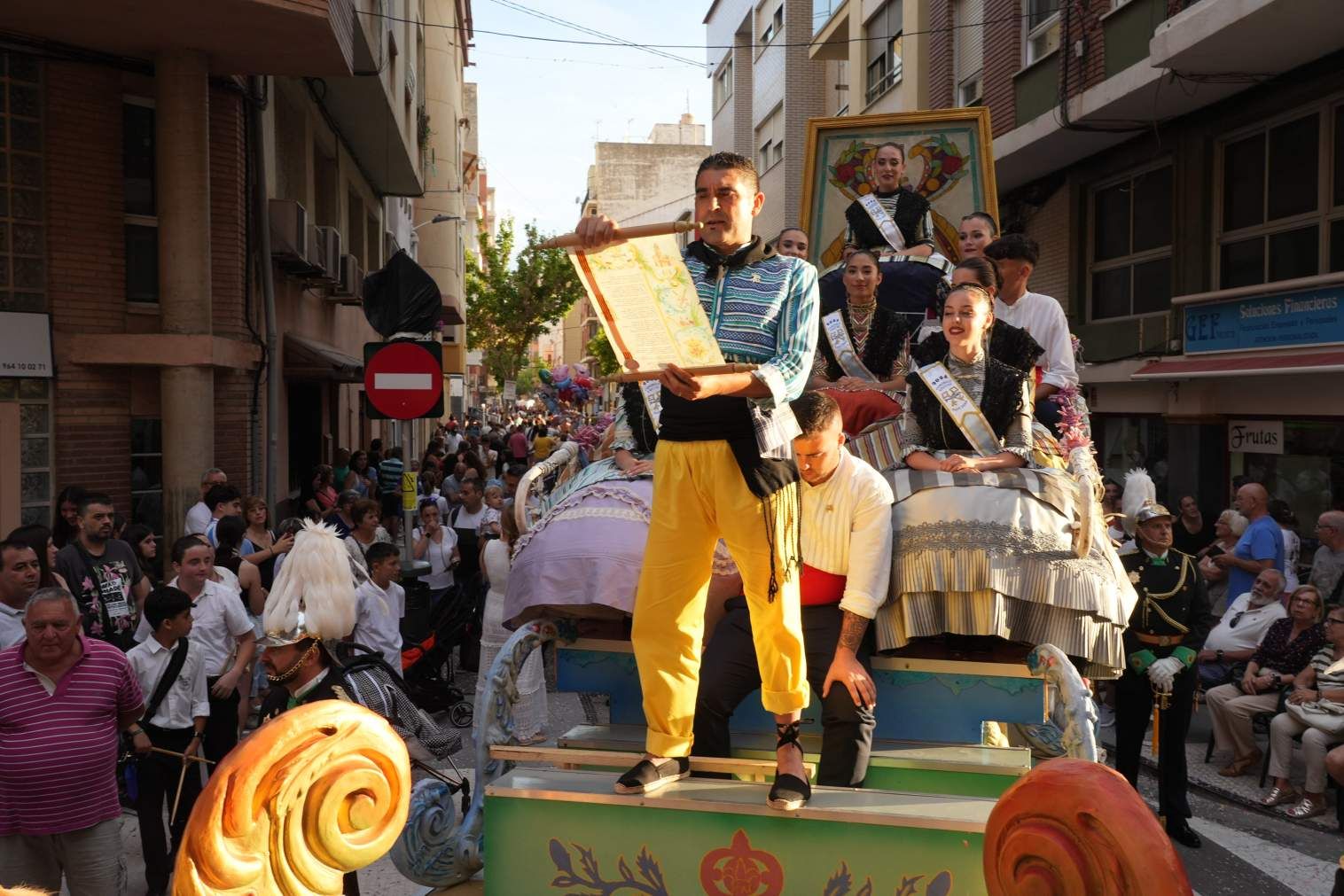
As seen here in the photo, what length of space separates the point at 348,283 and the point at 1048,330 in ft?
50.3

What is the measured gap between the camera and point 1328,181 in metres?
13.4

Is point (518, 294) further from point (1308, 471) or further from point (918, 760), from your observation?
point (918, 760)

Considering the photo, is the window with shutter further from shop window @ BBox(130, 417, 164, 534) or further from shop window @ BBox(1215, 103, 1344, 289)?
shop window @ BBox(130, 417, 164, 534)

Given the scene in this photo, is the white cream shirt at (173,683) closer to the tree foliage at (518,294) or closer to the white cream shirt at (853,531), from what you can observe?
the white cream shirt at (853,531)

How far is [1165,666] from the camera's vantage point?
769cm

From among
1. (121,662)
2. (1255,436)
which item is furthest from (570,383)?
(121,662)

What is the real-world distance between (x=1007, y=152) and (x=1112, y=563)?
1547 centimetres

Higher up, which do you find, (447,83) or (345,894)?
(447,83)

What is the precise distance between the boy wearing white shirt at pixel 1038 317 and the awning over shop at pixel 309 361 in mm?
10584

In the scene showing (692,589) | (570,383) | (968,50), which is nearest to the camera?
(692,589)

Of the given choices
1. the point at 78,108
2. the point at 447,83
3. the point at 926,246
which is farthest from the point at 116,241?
the point at 447,83

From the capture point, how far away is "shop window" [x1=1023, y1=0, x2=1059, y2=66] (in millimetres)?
18266

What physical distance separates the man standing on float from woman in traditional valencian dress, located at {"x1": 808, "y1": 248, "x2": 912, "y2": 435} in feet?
7.72

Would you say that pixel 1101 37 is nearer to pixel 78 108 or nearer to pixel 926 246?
pixel 926 246
